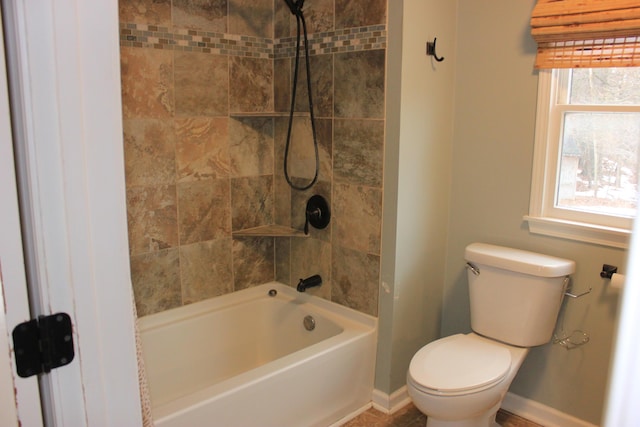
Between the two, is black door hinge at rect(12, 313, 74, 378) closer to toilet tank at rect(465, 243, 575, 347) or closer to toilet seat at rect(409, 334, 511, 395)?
toilet seat at rect(409, 334, 511, 395)

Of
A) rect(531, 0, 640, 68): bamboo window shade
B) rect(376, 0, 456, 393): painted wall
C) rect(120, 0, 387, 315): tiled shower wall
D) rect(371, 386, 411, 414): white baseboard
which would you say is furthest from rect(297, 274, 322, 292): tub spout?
rect(531, 0, 640, 68): bamboo window shade

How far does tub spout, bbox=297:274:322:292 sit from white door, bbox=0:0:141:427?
5.90ft

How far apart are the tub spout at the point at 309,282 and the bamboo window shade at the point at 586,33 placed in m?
1.50

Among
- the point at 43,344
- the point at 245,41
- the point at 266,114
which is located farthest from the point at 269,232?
the point at 43,344

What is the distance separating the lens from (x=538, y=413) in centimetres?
256

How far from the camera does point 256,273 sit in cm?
306

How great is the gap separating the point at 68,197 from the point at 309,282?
199 centimetres

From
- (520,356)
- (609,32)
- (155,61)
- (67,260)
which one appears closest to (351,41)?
(155,61)

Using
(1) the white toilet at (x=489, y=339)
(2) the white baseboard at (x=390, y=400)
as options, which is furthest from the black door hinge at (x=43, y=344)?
(2) the white baseboard at (x=390, y=400)

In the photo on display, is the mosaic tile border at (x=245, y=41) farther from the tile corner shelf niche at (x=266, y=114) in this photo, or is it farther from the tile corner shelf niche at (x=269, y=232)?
the tile corner shelf niche at (x=269, y=232)

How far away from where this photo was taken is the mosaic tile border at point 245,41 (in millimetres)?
2395

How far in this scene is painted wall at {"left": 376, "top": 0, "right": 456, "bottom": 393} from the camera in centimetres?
238

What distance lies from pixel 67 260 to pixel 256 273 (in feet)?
7.04

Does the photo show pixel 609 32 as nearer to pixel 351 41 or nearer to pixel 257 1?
pixel 351 41
